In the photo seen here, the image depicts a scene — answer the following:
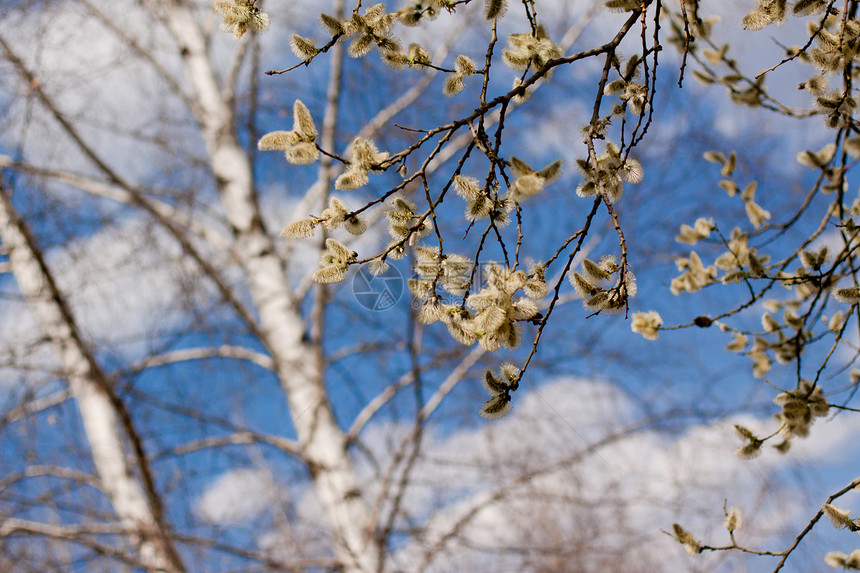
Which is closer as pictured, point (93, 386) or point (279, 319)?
point (93, 386)

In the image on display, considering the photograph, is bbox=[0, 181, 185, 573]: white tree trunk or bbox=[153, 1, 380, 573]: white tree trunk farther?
bbox=[153, 1, 380, 573]: white tree trunk

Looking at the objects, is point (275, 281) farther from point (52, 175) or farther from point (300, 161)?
point (300, 161)

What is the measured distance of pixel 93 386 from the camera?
2.75 m

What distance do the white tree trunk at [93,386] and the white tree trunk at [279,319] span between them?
26.7 inches

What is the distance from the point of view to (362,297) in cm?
210

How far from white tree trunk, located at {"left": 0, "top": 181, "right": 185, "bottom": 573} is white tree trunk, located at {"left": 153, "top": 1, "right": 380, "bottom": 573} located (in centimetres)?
68

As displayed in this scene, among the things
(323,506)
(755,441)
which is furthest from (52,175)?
(755,441)

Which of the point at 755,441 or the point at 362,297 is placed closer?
the point at 755,441

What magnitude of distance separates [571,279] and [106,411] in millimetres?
2874

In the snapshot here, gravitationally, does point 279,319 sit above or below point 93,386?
above

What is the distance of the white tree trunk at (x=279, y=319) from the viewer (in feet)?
8.67

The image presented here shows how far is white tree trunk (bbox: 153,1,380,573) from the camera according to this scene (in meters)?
2.64

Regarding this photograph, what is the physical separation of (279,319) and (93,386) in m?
0.88

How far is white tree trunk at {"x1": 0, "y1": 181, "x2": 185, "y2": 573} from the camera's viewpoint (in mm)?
2318
